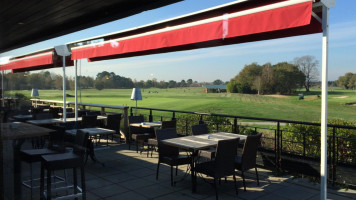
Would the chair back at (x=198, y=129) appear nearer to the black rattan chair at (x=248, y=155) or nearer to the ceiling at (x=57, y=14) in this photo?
the black rattan chair at (x=248, y=155)

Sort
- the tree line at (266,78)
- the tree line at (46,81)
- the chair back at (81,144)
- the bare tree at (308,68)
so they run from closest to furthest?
the tree line at (46,81)
the chair back at (81,144)
the bare tree at (308,68)
the tree line at (266,78)

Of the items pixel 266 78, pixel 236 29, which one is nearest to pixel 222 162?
pixel 236 29

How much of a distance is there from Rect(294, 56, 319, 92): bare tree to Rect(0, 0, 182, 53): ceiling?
19.0 feet

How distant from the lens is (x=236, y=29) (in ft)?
9.51

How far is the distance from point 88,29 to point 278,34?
7.06 ft

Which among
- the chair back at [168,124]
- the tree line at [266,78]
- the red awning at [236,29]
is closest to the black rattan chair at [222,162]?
the red awning at [236,29]

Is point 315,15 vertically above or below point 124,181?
above

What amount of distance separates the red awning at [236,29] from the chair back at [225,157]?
1291mm

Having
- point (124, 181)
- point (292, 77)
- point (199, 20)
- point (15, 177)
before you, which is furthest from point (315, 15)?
point (292, 77)

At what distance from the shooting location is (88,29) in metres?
3.23

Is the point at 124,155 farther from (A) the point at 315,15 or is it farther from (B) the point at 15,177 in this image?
(A) the point at 315,15

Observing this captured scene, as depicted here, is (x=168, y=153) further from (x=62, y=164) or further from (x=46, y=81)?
(x=46, y=81)

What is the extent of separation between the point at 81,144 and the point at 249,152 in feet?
7.53

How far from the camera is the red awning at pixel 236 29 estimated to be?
2535 millimetres
